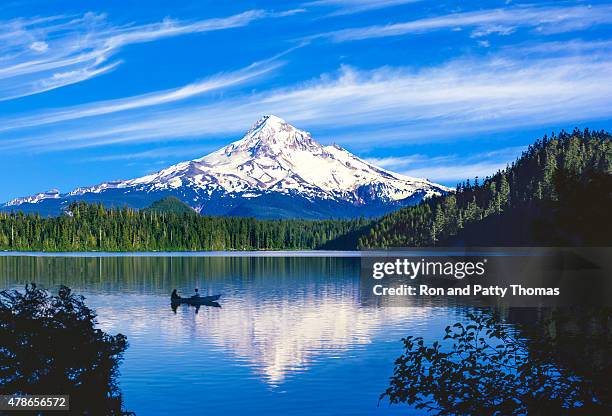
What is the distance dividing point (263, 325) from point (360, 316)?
41.2ft

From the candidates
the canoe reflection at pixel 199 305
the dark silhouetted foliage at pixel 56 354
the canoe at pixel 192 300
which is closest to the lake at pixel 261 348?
the canoe reflection at pixel 199 305

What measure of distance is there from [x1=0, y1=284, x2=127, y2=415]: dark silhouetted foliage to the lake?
349 inches

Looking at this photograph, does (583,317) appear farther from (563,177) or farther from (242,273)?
(242,273)

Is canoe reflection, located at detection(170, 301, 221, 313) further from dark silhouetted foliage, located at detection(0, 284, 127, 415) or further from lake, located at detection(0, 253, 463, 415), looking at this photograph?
dark silhouetted foliage, located at detection(0, 284, 127, 415)

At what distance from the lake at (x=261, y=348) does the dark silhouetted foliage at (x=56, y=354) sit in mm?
8876

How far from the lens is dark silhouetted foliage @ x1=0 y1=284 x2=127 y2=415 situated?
3306 cm

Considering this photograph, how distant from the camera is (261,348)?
66.4 metres

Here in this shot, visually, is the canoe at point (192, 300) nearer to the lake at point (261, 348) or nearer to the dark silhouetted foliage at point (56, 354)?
the lake at point (261, 348)

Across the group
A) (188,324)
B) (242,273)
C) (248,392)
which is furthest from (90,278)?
(248,392)

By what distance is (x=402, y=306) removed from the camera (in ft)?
330

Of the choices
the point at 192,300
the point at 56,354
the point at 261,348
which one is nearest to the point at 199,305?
the point at 192,300

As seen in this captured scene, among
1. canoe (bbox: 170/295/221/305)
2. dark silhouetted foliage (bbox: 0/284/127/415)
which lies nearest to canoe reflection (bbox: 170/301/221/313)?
canoe (bbox: 170/295/221/305)

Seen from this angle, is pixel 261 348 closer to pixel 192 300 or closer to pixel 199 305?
pixel 199 305

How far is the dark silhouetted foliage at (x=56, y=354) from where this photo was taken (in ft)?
108
